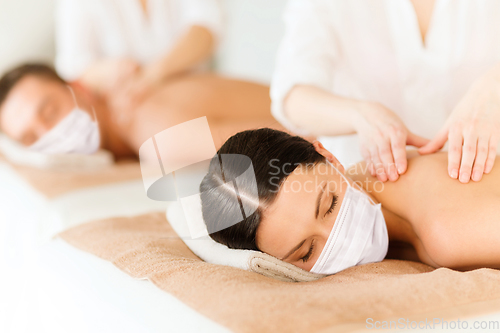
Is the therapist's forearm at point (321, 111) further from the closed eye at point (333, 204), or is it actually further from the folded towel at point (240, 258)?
the folded towel at point (240, 258)

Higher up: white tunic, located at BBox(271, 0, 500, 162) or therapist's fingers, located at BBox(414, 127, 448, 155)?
white tunic, located at BBox(271, 0, 500, 162)

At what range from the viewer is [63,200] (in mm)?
1389

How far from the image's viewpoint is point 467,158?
0.82m

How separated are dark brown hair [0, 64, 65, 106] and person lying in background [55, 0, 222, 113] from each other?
0.23 metres

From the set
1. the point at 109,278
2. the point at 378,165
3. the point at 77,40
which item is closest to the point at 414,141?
the point at 378,165

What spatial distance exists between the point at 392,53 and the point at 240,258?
792 mm

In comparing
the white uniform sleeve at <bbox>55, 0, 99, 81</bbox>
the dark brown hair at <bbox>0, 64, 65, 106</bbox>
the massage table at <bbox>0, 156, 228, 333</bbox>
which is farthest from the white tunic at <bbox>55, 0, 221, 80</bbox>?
the massage table at <bbox>0, 156, 228, 333</bbox>

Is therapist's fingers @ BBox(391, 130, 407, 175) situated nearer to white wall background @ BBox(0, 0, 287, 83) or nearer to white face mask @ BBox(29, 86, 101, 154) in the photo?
white face mask @ BBox(29, 86, 101, 154)

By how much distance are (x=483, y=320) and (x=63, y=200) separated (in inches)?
46.5

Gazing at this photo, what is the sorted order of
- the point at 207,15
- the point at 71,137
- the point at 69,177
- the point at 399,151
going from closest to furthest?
the point at 399,151 < the point at 69,177 < the point at 71,137 < the point at 207,15

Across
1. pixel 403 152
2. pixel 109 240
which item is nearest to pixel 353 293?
pixel 403 152

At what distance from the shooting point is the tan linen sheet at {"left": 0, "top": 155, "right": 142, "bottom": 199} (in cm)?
148

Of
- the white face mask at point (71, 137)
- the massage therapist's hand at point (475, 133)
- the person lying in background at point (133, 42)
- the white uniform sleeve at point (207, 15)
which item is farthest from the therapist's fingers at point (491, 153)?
the white uniform sleeve at point (207, 15)

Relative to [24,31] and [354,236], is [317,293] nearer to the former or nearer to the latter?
[354,236]
